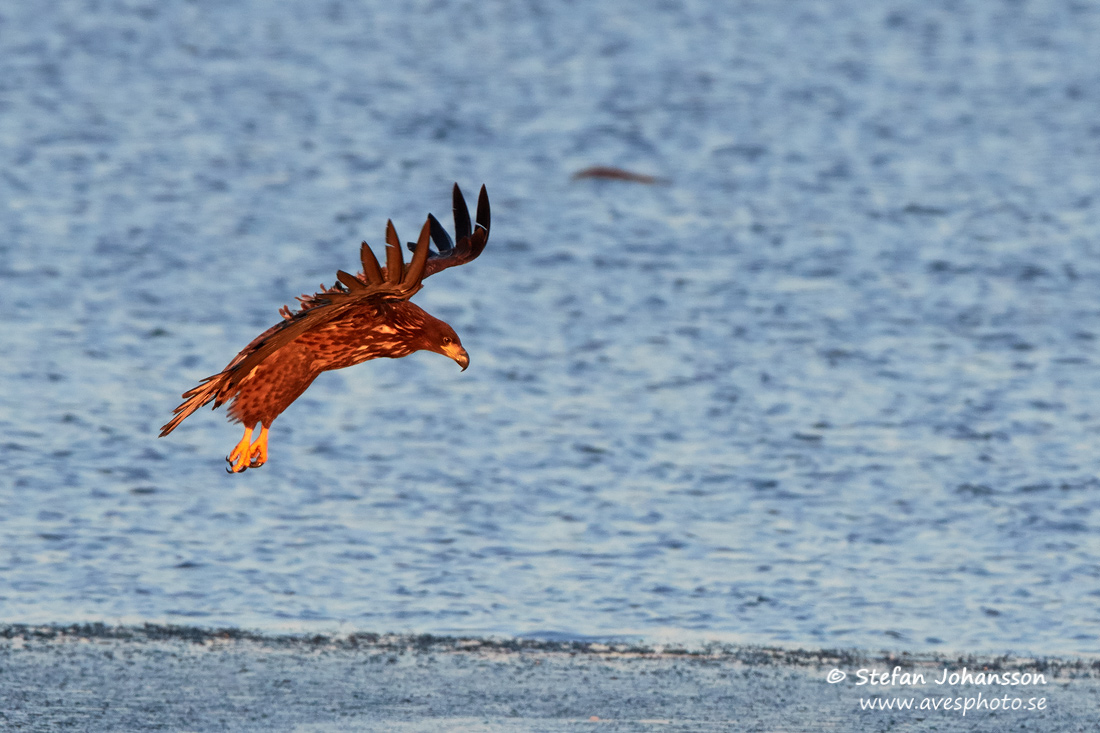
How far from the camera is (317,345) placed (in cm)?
596

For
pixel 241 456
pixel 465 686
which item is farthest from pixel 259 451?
pixel 465 686

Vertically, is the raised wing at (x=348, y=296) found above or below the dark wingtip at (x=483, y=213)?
below

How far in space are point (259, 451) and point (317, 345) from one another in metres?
0.38

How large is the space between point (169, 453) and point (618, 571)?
3.07m

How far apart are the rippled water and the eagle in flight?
8.70 feet

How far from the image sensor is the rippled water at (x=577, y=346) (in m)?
9.07

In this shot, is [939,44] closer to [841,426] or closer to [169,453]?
[841,426]

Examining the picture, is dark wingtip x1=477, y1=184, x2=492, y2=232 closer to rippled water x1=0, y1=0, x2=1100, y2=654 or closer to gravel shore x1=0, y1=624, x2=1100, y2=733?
gravel shore x1=0, y1=624, x2=1100, y2=733

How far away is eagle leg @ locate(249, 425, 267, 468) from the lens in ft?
19.0

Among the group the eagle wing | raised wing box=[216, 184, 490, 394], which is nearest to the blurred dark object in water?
the eagle wing

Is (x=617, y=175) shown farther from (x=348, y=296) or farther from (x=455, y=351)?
(x=348, y=296)

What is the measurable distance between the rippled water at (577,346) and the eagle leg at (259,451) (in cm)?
265

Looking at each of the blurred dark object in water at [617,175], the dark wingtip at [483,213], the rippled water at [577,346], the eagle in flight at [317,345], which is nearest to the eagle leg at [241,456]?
the eagle in flight at [317,345]

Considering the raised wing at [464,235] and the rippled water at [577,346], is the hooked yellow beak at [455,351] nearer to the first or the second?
the raised wing at [464,235]
